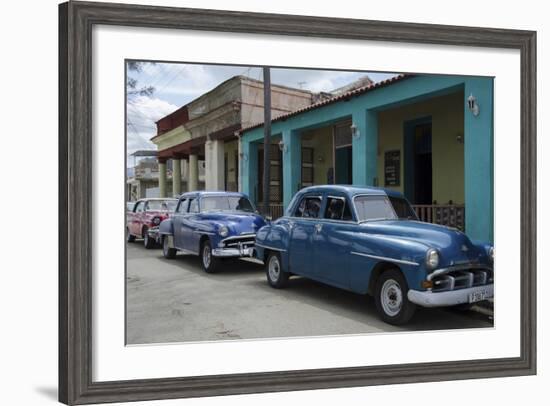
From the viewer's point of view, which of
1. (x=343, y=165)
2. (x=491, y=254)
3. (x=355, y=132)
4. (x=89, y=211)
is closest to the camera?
(x=89, y=211)

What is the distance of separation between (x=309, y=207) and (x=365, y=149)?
1024mm

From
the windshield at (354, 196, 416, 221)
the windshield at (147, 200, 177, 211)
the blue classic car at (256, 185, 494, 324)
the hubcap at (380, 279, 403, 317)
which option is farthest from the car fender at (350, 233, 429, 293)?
the windshield at (147, 200, 177, 211)

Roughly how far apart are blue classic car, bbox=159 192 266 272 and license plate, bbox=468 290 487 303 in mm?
2545

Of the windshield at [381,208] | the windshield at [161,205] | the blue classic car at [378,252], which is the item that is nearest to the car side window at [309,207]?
the blue classic car at [378,252]

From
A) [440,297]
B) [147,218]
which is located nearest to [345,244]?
[440,297]

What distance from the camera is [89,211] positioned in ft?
14.8

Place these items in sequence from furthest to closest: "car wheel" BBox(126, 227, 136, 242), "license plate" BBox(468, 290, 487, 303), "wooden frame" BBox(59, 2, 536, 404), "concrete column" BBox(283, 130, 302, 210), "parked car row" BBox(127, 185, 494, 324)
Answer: "concrete column" BBox(283, 130, 302, 210)
"license plate" BBox(468, 290, 487, 303)
"parked car row" BBox(127, 185, 494, 324)
"car wheel" BBox(126, 227, 136, 242)
"wooden frame" BBox(59, 2, 536, 404)

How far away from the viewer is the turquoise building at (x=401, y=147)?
566cm

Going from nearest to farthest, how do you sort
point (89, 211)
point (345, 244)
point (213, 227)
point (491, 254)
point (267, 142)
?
1. point (89, 211)
2. point (491, 254)
3. point (345, 244)
4. point (267, 142)
5. point (213, 227)

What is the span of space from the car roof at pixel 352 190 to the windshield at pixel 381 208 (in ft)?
0.17

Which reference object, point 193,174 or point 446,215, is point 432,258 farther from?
point 193,174

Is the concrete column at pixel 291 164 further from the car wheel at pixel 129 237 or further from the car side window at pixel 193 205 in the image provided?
the car wheel at pixel 129 237

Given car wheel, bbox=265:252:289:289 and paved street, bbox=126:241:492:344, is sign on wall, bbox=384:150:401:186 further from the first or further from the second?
car wheel, bbox=265:252:289:289

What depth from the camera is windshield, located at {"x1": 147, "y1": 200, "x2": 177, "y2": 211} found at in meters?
5.42
